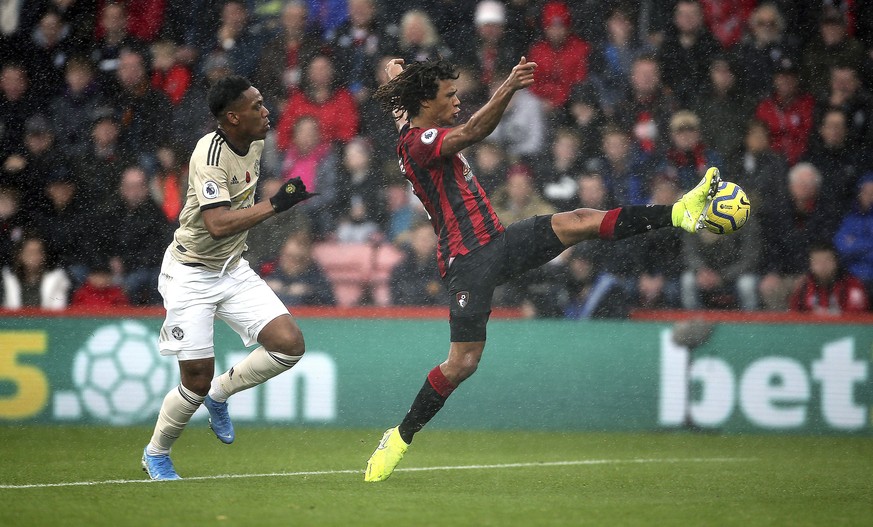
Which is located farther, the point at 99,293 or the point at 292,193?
the point at 99,293

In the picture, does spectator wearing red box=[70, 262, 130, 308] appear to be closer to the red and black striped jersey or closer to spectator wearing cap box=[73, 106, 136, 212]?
spectator wearing cap box=[73, 106, 136, 212]

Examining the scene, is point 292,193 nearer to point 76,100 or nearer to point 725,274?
point 725,274

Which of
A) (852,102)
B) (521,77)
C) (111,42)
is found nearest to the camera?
(521,77)

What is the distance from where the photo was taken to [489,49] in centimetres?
1104

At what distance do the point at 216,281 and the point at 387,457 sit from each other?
1.37m

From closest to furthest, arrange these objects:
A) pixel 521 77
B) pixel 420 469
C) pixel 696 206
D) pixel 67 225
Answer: pixel 521 77
pixel 696 206
pixel 420 469
pixel 67 225

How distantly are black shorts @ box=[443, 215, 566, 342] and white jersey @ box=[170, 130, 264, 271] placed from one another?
1.27 metres

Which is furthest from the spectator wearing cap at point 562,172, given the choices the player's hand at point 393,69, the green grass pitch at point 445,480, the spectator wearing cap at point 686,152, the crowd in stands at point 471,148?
the player's hand at point 393,69

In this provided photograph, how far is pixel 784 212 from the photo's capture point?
1016 cm

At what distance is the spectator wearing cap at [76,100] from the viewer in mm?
10875

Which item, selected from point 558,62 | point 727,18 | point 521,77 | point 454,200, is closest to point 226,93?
point 454,200

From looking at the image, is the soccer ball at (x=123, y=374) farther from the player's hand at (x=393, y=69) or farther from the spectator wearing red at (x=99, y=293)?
the player's hand at (x=393, y=69)

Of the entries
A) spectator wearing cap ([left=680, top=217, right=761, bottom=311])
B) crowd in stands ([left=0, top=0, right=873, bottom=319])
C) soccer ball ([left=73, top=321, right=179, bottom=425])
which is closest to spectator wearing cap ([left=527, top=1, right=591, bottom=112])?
crowd in stands ([left=0, top=0, right=873, bottom=319])

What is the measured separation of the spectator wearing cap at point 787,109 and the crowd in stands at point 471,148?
0.02 meters
